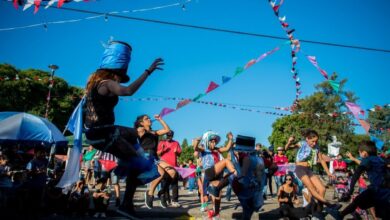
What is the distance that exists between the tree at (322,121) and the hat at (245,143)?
38550 millimetres

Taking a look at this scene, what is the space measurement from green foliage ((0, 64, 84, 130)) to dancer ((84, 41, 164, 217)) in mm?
22760

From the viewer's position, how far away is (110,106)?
12.0 ft

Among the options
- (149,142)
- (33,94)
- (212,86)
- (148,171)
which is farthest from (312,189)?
(33,94)

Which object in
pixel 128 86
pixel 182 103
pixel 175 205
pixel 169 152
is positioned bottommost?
pixel 175 205

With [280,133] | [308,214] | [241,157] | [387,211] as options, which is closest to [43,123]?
[241,157]

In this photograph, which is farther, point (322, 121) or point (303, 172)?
point (322, 121)

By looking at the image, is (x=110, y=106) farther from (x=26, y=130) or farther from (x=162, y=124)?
(x=26, y=130)

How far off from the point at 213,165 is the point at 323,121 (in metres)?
44.4

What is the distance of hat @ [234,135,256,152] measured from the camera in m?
6.04

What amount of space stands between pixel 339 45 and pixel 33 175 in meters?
10.4

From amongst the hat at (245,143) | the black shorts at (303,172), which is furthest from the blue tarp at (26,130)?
the black shorts at (303,172)

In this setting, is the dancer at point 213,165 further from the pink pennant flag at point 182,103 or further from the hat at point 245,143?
the pink pennant flag at point 182,103

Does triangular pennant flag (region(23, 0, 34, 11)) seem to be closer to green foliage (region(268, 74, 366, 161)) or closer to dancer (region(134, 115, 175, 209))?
dancer (region(134, 115, 175, 209))

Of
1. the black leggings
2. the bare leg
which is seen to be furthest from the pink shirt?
the black leggings
